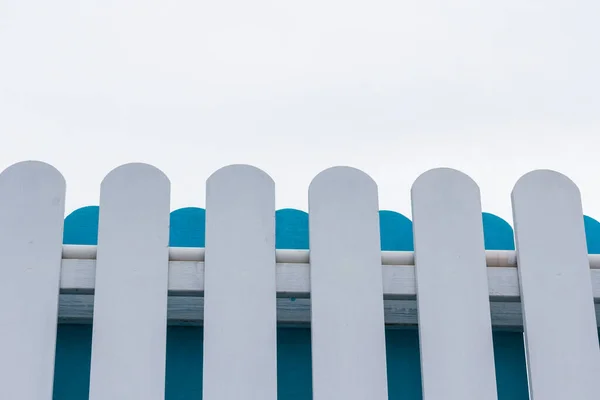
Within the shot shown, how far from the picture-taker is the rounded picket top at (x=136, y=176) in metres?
3.98

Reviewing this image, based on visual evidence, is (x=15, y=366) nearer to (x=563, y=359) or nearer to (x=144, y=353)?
(x=144, y=353)

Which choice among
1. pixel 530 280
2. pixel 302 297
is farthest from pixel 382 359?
pixel 530 280

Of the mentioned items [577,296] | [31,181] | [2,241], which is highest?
[31,181]

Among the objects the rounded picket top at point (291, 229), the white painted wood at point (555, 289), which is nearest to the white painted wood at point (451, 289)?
the white painted wood at point (555, 289)

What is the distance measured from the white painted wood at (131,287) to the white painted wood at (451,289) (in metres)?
1.06

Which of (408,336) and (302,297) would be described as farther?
(408,336)

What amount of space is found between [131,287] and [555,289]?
5.75 ft

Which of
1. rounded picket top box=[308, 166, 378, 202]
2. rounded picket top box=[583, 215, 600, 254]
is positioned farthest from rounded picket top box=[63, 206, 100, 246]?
rounded picket top box=[583, 215, 600, 254]

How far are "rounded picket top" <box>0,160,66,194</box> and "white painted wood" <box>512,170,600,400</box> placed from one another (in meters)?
1.95

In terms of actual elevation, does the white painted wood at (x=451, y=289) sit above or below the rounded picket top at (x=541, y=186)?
below

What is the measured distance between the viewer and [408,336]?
422 centimetres

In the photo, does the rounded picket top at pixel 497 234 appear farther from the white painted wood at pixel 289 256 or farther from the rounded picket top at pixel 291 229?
the rounded picket top at pixel 291 229

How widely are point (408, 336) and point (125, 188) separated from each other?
140cm

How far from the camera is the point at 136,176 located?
3.98 m
